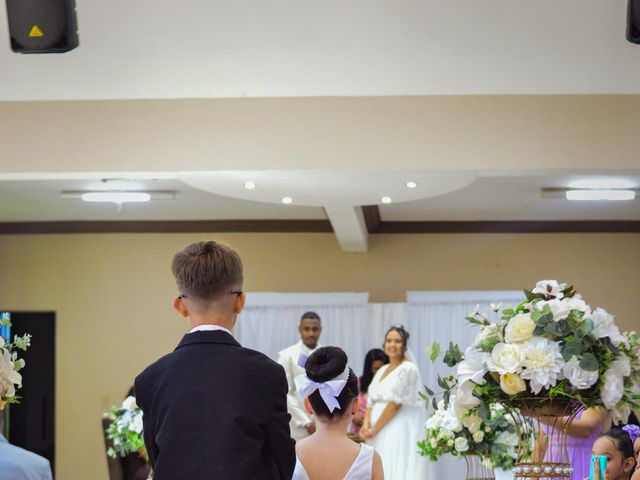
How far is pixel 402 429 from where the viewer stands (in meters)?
9.07

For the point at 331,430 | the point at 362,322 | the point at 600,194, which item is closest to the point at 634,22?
the point at 331,430

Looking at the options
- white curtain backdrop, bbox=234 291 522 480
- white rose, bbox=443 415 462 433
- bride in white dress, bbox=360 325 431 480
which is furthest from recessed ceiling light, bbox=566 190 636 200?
white rose, bbox=443 415 462 433

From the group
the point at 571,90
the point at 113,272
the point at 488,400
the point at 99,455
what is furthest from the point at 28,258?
the point at 488,400

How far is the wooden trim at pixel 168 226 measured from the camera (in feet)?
39.4

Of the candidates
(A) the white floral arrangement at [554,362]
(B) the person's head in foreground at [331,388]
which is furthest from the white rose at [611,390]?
(B) the person's head in foreground at [331,388]

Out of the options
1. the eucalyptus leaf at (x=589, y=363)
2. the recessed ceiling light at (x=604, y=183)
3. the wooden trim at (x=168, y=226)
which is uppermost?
the wooden trim at (x=168, y=226)

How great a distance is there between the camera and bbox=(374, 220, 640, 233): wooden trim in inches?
464

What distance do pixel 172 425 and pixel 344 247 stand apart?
9.09 metres

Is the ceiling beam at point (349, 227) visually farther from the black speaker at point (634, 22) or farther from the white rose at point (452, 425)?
the black speaker at point (634, 22)

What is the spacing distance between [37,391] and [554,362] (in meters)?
10.0

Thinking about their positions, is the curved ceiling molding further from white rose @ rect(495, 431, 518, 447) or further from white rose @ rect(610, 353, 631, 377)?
white rose @ rect(610, 353, 631, 377)

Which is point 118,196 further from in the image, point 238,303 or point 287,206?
point 238,303

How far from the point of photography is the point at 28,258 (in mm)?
12195

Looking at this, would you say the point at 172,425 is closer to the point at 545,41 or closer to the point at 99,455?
the point at 545,41
